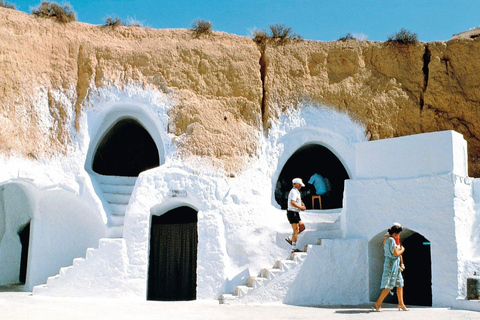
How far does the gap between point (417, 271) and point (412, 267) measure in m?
0.13

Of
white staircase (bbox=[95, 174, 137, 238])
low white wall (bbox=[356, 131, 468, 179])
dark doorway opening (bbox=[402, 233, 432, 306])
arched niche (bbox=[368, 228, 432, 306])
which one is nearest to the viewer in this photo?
low white wall (bbox=[356, 131, 468, 179])

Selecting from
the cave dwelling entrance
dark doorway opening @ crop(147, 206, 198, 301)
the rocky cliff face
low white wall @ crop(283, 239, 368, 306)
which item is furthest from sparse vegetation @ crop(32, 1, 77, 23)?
low white wall @ crop(283, 239, 368, 306)

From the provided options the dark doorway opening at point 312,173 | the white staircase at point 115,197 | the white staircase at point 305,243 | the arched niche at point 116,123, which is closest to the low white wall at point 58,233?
the white staircase at point 115,197

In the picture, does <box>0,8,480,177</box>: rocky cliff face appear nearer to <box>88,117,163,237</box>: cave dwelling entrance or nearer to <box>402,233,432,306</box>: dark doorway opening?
<box>88,117,163,237</box>: cave dwelling entrance

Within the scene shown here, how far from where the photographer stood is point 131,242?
13164 mm

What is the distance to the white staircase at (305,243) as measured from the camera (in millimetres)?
11875

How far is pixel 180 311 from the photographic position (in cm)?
1052

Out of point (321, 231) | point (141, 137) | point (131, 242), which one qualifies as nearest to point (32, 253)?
point (131, 242)

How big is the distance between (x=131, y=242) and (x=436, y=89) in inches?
342

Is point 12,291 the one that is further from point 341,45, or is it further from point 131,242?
point 341,45

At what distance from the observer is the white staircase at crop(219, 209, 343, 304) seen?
11.9 meters

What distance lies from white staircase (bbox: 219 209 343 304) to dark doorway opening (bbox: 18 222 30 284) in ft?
18.8

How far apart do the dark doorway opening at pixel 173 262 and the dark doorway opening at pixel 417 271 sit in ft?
15.6

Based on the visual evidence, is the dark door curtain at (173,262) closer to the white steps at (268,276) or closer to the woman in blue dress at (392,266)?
the white steps at (268,276)
